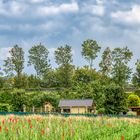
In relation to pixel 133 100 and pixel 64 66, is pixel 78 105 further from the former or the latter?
pixel 64 66

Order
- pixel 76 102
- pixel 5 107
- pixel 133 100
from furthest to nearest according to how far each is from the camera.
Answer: pixel 133 100 → pixel 76 102 → pixel 5 107

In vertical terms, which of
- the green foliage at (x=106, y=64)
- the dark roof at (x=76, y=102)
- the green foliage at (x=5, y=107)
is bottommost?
the green foliage at (x=5, y=107)

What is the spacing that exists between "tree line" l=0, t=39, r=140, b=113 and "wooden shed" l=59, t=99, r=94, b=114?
8.68 ft

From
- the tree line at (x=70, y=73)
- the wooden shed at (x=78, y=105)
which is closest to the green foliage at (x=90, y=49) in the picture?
the tree line at (x=70, y=73)

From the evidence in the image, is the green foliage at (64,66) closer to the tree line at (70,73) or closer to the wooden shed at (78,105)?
the tree line at (70,73)

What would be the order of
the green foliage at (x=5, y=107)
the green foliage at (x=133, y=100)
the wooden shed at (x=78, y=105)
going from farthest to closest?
the green foliage at (x=133, y=100) → the wooden shed at (x=78, y=105) → the green foliage at (x=5, y=107)

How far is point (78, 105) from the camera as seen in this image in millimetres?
53938

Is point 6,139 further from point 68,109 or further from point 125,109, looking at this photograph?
point 68,109

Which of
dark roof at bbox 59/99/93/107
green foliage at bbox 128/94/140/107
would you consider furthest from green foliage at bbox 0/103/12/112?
green foliage at bbox 128/94/140/107

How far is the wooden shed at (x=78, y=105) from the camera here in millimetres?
53453

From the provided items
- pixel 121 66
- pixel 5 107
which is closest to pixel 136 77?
pixel 121 66

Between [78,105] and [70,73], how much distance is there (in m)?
24.9

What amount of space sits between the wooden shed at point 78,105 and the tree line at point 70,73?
265 centimetres

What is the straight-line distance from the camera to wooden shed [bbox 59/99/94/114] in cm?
5345
